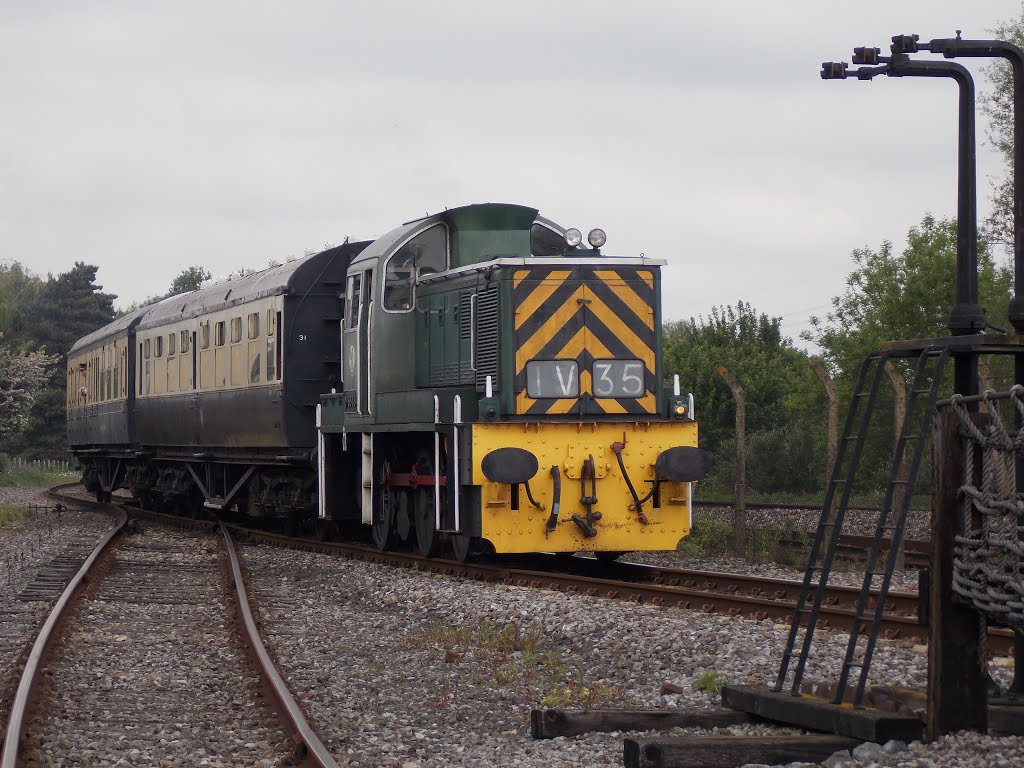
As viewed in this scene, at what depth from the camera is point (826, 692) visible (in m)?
6.27

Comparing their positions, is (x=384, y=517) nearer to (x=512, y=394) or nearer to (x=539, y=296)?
(x=512, y=394)

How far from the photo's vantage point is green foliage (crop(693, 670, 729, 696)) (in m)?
7.29

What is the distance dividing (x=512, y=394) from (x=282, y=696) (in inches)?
232

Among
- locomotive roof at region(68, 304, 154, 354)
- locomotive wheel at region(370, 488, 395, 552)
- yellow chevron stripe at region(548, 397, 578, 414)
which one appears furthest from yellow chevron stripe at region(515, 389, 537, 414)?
locomotive roof at region(68, 304, 154, 354)

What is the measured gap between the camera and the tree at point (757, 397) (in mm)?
30297

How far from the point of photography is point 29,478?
46.9 m

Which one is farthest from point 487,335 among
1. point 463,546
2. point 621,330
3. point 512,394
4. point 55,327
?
point 55,327

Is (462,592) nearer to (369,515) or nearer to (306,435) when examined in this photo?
(369,515)

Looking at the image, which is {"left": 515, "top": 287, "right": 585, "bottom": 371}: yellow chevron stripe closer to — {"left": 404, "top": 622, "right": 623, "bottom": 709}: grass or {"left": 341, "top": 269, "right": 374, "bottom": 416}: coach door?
{"left": 341, "top": 269, "right": 374, "bottom": 416}: coach door

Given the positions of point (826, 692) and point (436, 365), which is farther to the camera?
point (436, 365)

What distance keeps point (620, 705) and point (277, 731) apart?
1839 mm

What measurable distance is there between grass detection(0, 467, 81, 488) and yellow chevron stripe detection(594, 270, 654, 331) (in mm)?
33989

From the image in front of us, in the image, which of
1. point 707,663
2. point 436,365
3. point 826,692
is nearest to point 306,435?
point 436,365

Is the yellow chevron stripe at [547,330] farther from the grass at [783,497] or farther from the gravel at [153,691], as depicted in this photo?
the grass at [783,497]
